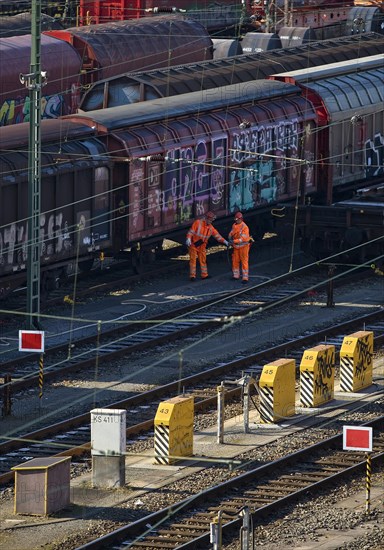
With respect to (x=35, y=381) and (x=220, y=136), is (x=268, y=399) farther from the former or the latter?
(x=220, y=136)

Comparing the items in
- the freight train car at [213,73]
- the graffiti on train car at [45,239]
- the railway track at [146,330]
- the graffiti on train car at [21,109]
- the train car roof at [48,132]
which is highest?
the freight train car at [213,73]

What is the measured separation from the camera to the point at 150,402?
26.6 metres

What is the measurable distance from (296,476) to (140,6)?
45.3 metres

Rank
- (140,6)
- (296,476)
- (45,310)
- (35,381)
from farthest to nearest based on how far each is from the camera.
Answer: (140,6) → (45,310) → (35,381) → (296,476)

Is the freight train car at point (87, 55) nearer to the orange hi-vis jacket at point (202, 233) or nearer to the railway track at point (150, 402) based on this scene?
the orange hi-vis jacket at point (202, 233)

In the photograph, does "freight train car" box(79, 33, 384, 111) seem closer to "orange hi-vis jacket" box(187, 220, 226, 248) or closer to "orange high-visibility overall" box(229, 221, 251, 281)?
"orange hi-vis jacket" box(187, 220, 226, 248)

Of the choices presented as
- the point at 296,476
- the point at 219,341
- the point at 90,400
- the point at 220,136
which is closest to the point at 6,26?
the point at 220,136

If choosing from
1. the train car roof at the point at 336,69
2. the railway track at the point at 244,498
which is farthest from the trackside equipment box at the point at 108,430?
the train car roof at the point at 336,69

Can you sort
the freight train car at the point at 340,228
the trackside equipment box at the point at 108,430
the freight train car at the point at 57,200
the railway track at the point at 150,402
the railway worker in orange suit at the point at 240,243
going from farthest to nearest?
the freight train car at the point at 340,228, the railway worker in orange suit at the point at 240,243, the freight train car at the point at 57,200, the railway track at the point at 150,402, the trackside equipment box at the point at 108,430

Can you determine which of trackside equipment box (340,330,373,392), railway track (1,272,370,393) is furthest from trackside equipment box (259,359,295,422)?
trackside equipment box (340,330,373,392)

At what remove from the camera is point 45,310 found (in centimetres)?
3275

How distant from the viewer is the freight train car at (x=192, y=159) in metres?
→ 32.7

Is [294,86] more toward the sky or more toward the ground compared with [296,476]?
more toward the sky

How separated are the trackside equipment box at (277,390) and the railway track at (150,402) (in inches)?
49.9
